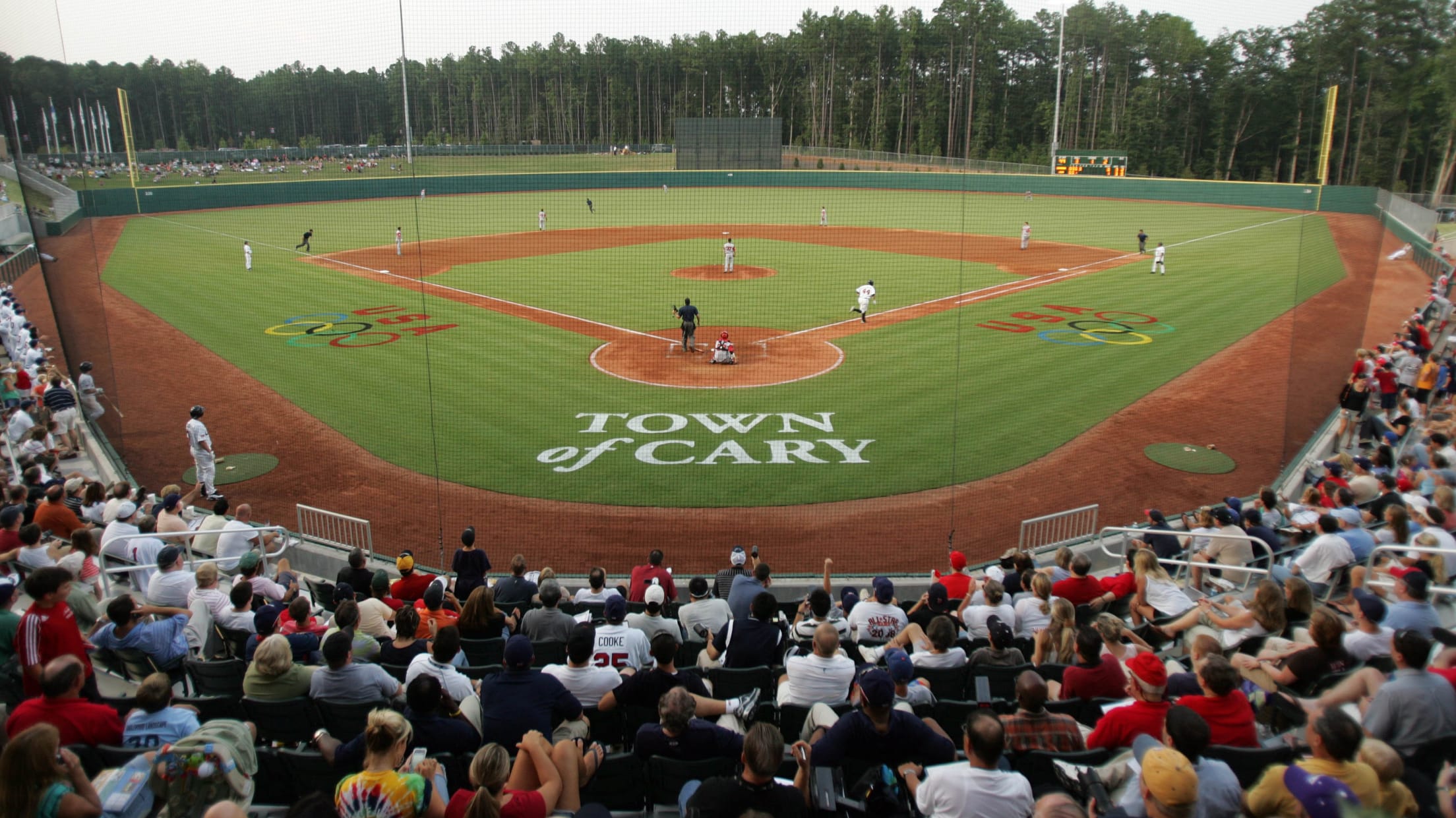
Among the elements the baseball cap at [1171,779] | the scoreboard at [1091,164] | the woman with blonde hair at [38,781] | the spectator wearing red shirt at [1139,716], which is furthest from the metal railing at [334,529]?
the scoreboard at [1091,164]

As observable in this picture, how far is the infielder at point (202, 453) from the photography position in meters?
13.5

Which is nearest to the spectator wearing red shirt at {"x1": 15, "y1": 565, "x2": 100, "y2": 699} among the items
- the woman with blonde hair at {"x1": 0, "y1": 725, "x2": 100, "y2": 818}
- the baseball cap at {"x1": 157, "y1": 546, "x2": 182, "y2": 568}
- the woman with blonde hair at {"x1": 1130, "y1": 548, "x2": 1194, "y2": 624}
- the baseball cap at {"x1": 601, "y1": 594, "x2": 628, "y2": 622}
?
the baseball cap at {"x1": 157, "y1": 546, "x2": 182, "y2": 568}

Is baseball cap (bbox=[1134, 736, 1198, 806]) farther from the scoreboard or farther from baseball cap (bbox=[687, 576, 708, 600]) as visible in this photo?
the scoreboard

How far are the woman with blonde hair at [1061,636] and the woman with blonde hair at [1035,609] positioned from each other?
2.77ft

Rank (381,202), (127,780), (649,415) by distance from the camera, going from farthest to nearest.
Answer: (381,202) < (649,415) < (127,780)

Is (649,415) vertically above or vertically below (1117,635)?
below

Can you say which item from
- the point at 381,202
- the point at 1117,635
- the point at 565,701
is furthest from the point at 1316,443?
the point at 381,202

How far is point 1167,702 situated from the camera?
517 centimetres

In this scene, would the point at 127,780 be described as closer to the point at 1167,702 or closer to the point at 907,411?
the point at 1167,702

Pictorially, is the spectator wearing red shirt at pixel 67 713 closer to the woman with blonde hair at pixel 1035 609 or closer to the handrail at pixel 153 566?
the handrail at pixel 153 566

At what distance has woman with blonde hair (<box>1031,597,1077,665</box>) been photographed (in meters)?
6.45

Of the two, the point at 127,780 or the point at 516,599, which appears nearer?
Answer: the point at 127,780

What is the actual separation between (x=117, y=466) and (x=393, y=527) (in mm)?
4955

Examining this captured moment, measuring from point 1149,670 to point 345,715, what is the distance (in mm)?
4939
